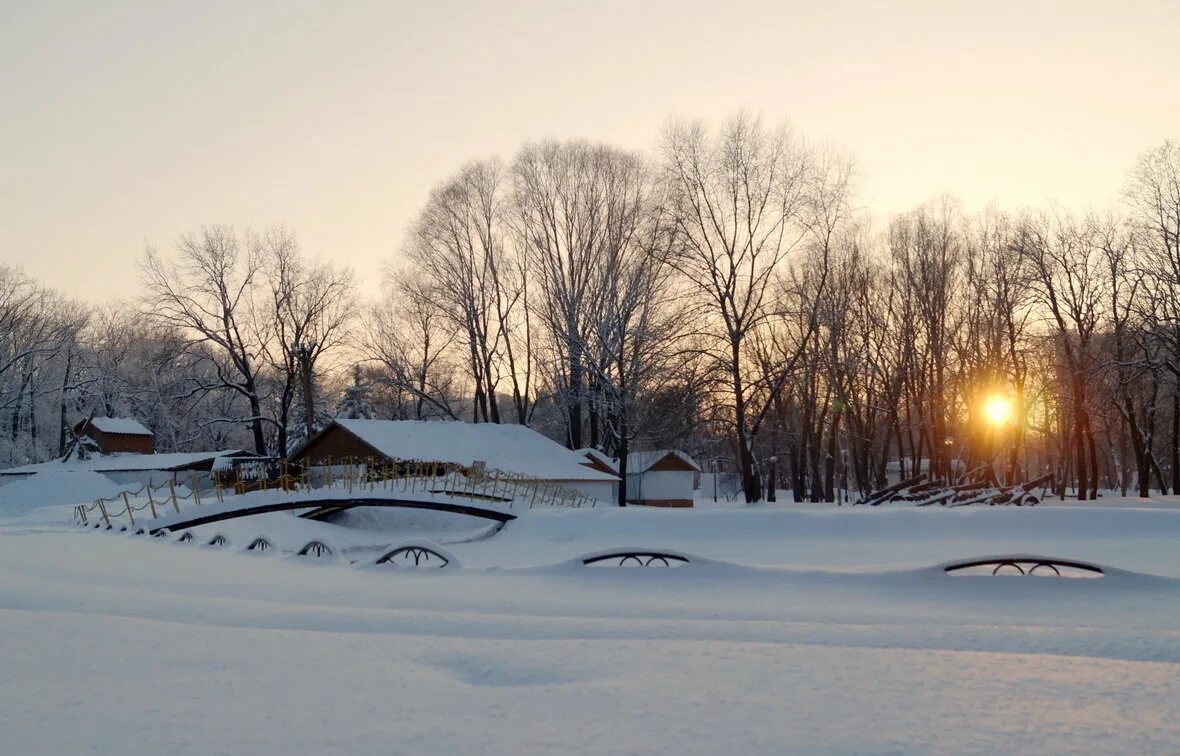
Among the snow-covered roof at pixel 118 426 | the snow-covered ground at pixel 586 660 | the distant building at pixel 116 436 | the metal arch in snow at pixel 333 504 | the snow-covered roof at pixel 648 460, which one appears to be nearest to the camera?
the snow-covered ground at pixel 586 660

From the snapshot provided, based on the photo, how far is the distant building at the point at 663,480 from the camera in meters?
58.4

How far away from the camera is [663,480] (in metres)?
58.6

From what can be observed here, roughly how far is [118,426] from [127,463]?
20.7ft

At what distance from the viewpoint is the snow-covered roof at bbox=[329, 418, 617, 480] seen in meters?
40.1

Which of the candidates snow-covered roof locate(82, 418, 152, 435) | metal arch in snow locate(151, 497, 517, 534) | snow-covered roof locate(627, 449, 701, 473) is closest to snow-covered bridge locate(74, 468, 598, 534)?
metal arch in snow locate(151, 497, 517, 534)

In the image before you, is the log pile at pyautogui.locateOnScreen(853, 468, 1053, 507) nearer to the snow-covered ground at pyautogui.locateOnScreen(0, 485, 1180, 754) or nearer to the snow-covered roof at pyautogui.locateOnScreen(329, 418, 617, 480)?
the snow-covered ground at pyautogui.locateOnScreen(0, 485, 1180, 754)

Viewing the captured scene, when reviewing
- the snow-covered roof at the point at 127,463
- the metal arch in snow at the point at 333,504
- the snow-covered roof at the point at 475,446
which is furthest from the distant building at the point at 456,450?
the snow-covered roof at the point at 127,463

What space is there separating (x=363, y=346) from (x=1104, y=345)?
39806mm

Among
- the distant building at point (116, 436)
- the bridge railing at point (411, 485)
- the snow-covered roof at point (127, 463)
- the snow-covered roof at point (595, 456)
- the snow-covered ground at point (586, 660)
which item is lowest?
the snow-covered ground at point (586, 660)

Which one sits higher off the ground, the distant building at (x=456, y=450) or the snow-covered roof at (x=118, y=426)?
the snow-covered roof at (x=118, y=426)

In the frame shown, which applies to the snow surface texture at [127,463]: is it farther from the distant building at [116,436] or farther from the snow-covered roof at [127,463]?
the distant building at [116,436]

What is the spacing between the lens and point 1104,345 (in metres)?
44.2

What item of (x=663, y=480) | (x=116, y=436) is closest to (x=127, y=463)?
(x=116, y=436)

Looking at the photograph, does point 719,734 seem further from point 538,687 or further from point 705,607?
point 705,607
